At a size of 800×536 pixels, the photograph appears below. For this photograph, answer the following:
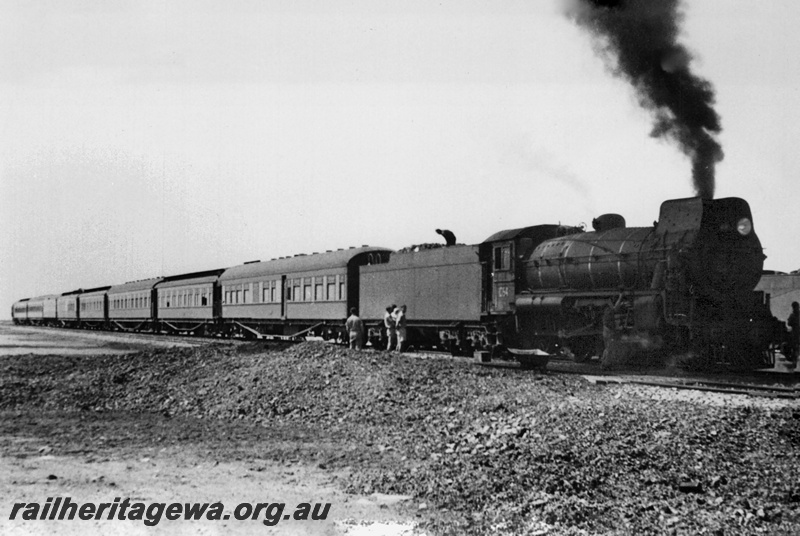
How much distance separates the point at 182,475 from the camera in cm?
710

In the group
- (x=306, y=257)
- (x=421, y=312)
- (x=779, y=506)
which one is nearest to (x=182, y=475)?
(x=779, y=506)

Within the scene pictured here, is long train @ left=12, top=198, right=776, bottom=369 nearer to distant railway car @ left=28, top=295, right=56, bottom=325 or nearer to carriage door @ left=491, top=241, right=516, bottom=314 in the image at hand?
carriage door @ left=491, top=241, right=516, bottom=314

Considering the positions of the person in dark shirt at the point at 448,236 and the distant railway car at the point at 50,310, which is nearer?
the person in dark shirt at the point at 448,236

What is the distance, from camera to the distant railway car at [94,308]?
178ft

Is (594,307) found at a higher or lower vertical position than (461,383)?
higher

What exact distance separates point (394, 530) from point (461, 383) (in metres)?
6.90

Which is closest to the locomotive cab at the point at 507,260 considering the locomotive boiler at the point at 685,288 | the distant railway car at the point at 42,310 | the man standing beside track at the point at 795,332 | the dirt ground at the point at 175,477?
the locomotive boiler at the point at 685,288

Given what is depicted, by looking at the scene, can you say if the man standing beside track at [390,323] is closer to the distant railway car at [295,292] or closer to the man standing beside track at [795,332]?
the distant railway car at [295,292]

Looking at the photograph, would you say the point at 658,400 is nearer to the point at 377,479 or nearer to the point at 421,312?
the point at 377,479

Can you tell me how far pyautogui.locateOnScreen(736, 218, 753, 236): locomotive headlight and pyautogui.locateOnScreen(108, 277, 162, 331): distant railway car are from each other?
125ft

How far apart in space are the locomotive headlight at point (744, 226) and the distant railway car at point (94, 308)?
4877 centimetres

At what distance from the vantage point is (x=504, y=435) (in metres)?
8.22

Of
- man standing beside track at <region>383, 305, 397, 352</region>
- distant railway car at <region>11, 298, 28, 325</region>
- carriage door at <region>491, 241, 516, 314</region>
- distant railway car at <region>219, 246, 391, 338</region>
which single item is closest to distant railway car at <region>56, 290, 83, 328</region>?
distant railway car at <region>11, 298, 28, 325</region>

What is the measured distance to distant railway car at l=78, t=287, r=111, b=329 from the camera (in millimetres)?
54281
